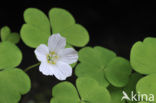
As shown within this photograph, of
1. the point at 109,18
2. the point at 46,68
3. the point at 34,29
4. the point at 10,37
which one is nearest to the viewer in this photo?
the point at 46,68

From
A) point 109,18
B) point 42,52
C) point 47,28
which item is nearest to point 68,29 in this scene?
point 47,28

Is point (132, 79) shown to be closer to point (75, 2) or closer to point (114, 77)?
point (114, 77)

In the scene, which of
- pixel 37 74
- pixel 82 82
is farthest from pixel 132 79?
pixel 37 74

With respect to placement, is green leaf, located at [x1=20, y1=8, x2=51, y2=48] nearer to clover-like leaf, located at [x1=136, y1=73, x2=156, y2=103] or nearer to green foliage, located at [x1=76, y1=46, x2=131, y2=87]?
green foliage, located at [x1=76, y1=46, x2=131, y2=87]

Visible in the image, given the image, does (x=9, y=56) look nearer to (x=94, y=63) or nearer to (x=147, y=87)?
(x=94, y=63)

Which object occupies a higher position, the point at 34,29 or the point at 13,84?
the point at 34,29

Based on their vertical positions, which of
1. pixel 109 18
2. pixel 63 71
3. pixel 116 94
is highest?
pixel 63 71

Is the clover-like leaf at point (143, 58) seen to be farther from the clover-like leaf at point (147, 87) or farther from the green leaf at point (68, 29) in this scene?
the green leaf at point (68, 29)
